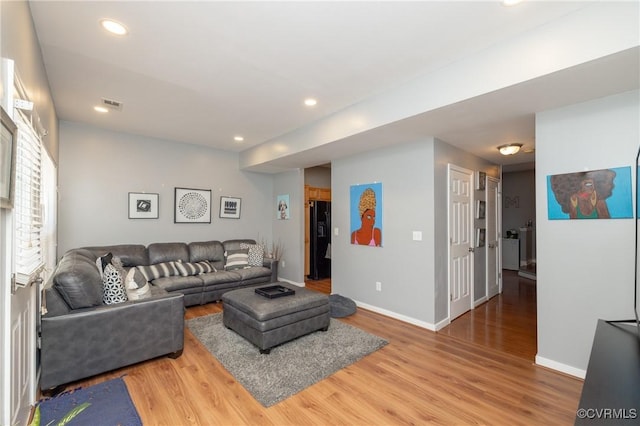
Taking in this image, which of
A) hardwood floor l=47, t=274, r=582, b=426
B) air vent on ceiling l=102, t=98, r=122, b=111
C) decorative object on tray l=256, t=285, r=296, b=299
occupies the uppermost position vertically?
air vent on ceiling l=102, t=98, r=122, b=111

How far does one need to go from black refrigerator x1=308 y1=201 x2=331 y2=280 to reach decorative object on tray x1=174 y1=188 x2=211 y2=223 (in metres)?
2.08

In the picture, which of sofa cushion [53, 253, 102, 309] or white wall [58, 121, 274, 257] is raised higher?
white wall [58, 121, 274, 257]

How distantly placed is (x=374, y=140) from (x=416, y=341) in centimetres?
236

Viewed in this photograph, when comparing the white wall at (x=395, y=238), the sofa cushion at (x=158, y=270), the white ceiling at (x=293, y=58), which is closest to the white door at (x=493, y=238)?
the white ceiling at (x=293, y=58)

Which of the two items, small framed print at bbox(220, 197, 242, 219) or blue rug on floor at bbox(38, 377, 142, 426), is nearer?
blue rug on floor at bbox(38, 377, 142, 426)

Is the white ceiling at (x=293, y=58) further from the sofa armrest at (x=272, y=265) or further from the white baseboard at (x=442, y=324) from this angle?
the sofa armrest at (x=272, y=265)

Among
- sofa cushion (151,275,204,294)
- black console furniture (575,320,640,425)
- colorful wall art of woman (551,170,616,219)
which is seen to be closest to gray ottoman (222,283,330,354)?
sofa cushion (151,275,204,294)

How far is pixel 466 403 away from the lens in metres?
2.09

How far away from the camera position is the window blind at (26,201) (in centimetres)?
150

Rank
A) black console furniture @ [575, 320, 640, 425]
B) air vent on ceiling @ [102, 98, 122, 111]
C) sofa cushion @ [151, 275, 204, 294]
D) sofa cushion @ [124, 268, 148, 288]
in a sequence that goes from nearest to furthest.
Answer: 1. black console furniture @ [575, 320, 640, 425]
2. sofa cushion @ [124, 268, 148, 288]
3. air vent on ceiling @ [102, 98, 122, 111]
4. sofa cushion @ [151, 275, 204, 294]

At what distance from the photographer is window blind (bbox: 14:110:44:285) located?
1.50 metres

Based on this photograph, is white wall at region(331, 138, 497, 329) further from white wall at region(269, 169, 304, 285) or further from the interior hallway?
white wall at region(269, 169, 304, 285)

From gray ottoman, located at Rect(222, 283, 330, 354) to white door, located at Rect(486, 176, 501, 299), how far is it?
3.07 metres

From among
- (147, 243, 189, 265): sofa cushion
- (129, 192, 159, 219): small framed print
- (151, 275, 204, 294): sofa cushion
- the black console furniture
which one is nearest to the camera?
the black console furniture
